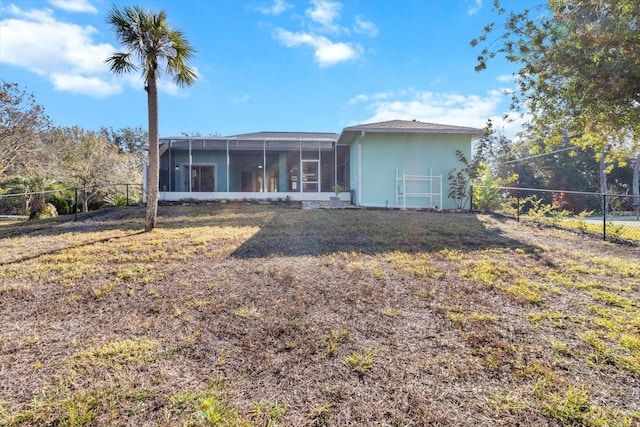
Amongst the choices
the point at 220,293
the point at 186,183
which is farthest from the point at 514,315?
the point at 186,183

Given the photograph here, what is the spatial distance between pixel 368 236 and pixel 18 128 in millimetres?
16534

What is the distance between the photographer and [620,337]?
9.34ft

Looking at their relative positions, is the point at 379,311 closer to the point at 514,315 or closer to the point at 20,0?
the point at 514,315

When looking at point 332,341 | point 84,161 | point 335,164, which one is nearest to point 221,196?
Result: point 335,164

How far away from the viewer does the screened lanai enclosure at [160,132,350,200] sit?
582 inches

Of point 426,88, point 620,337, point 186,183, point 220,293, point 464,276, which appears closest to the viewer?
point 620,337

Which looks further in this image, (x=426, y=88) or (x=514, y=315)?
(x=426, y=88)

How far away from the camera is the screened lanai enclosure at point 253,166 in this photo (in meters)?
14.8

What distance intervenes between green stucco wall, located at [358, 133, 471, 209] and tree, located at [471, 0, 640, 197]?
5866 millimetres

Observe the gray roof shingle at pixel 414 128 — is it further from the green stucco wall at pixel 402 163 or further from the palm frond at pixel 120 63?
the palm frond at pixel 120 63

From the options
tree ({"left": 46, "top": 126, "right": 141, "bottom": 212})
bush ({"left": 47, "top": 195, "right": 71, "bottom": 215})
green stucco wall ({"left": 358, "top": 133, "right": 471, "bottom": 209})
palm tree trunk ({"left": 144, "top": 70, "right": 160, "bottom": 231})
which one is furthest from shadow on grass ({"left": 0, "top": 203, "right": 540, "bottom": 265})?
tree ({"left": 46, "top": 126, "right": 141, "bottom": 212})

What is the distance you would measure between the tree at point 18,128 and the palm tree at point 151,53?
1122 cm

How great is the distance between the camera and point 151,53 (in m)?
6.91

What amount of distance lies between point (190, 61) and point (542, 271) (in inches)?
316
